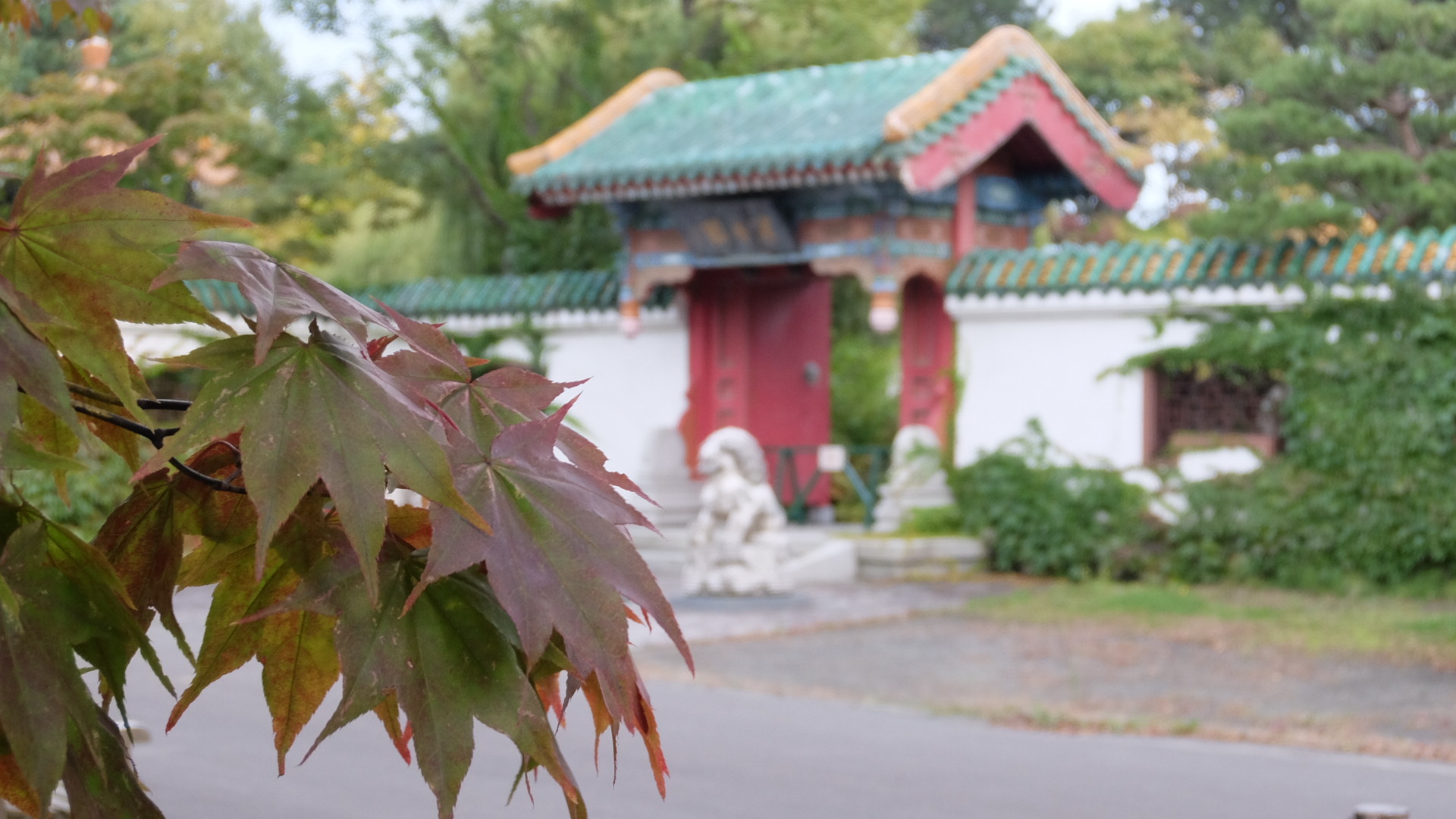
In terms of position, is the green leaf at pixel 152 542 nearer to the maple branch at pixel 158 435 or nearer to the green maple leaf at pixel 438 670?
the maple branch at pixel 158 435

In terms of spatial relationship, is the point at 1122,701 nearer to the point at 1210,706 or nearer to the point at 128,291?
the point at 1210,706

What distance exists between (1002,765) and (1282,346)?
726 cm

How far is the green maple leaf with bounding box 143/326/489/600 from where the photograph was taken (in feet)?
3.73

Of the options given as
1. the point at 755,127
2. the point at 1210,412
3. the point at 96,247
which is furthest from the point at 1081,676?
the point at 96,247

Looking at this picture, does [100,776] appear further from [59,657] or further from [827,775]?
[827,775]

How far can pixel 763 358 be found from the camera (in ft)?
54.7

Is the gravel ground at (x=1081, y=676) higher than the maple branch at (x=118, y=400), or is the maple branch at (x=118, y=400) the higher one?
the maple branch at (x=118, y=400)

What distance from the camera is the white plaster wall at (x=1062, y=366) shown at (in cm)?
1373

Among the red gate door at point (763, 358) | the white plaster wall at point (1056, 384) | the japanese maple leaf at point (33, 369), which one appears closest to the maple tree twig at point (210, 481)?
the japanese maple leaf at point (33, 369)

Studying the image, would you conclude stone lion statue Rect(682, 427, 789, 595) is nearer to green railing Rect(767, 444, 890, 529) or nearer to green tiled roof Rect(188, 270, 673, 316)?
green railing Rect(767, 444, 890, 529)

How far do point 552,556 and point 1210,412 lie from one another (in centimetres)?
1307

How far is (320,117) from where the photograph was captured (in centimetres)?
1914

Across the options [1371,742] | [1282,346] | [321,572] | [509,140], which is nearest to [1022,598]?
[1282,346]

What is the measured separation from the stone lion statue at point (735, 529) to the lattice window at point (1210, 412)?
3.31 meters
